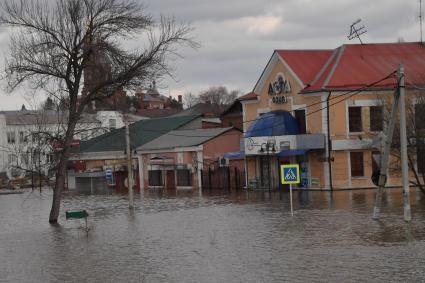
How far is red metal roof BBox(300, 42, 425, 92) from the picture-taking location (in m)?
46.0

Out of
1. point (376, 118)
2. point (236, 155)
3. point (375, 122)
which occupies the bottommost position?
point (236, 155)

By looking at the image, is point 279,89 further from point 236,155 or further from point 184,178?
point 184,178

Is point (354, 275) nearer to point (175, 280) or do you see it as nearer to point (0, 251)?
point (175, 280)

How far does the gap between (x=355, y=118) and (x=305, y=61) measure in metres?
6.10

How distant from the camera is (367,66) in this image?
4788 cm

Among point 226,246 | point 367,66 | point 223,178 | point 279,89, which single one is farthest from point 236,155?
point 226,246

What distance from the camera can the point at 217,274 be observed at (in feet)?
50.4

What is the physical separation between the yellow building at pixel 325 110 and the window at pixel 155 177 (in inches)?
589

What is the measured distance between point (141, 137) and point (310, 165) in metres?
29.9

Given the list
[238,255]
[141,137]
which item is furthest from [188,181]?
[238,255]

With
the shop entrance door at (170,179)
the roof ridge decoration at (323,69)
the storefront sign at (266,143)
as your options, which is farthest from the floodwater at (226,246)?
the shop entrance door at (170,179)

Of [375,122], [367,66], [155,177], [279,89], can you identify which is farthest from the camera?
[155,177]

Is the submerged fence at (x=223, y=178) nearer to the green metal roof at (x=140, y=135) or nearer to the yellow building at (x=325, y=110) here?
the yellow building at (x=325, y=110)

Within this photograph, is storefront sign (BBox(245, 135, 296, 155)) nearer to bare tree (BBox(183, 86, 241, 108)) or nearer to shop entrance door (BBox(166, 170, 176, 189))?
shop entrance door (BBox(166, 170, 176, 189))
